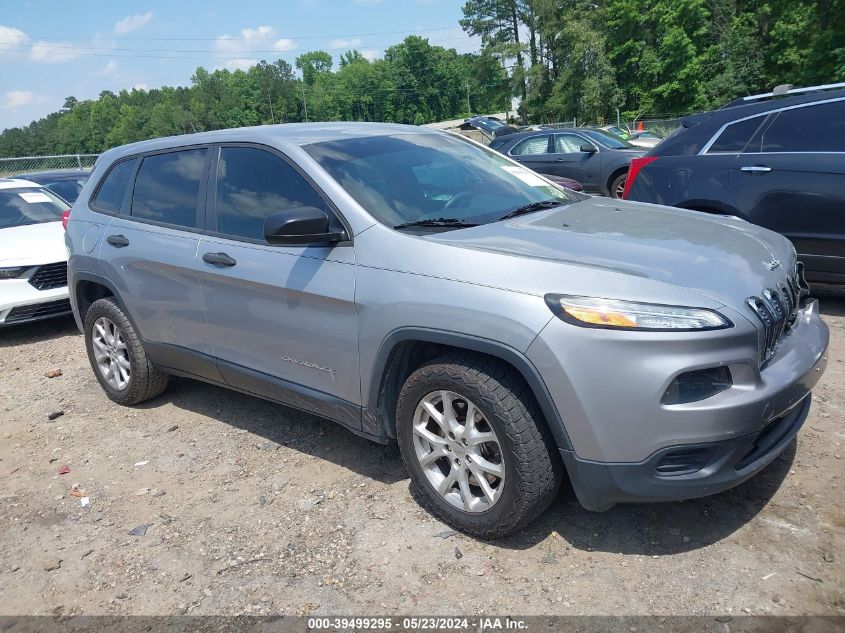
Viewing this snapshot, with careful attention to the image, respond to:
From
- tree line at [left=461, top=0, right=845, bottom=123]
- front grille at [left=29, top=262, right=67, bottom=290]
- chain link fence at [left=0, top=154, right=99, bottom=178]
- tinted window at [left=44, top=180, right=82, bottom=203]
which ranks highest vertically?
tree line at [left=461, top=0, right=845, bottom=123]

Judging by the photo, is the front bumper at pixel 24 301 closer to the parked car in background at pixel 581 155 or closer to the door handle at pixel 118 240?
the door handle at pixel 118 240

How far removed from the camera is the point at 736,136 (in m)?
5.70

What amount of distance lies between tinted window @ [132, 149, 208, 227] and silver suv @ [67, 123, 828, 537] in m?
Result: 0.02

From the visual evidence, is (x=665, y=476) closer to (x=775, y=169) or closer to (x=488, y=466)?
(x=488, y=466)

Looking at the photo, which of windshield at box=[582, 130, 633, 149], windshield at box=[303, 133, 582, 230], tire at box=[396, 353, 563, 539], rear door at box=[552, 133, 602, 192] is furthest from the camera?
windshield at box=[582, 130, 633, 149]

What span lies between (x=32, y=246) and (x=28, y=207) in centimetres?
138

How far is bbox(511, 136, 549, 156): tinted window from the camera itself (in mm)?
13086

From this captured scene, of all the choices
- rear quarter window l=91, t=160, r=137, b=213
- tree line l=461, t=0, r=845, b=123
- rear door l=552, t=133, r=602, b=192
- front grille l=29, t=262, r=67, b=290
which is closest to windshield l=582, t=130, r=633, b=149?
rear door l=552, t=133, r=602, b=192

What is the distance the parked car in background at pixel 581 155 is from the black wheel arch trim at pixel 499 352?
971 cm

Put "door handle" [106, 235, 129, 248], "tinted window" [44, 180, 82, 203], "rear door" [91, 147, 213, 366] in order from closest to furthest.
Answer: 1. "rear door" [91, 147, 213, 366]
2. "door handle" [106, 235, 129, 248]
3. "tinted window" [44, 180, 82, 203]

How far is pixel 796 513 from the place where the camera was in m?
2.94

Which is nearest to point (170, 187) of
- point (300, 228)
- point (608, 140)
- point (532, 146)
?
point (300, 228)

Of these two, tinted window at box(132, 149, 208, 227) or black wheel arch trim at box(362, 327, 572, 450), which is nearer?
black wheel arch trim at box(362, 327, 572, 450)

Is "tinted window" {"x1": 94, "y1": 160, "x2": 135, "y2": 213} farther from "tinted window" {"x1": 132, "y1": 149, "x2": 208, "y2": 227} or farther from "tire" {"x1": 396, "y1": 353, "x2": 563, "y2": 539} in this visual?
"tire" {"x1": 396, "y1": 353, "x2": 563, "y2": 539}
